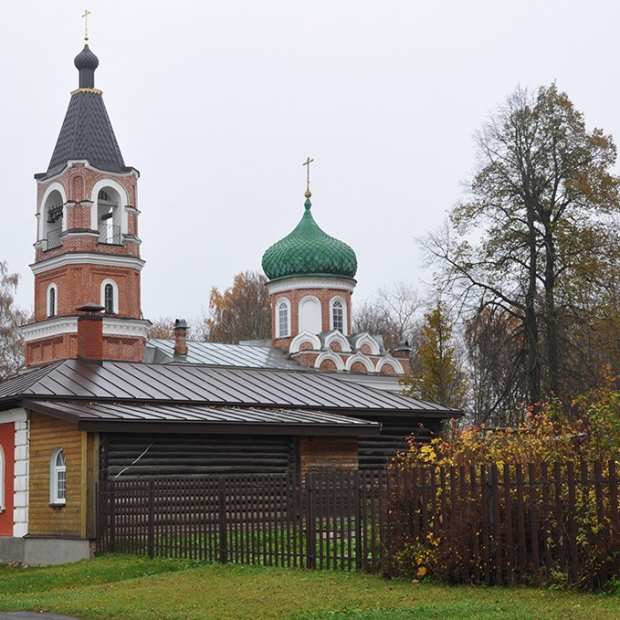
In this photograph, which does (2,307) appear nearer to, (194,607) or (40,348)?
(40,348)

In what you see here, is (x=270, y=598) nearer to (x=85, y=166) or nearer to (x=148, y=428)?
(x=148, y=428)

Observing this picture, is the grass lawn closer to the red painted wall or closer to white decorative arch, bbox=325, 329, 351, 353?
the red painted wall

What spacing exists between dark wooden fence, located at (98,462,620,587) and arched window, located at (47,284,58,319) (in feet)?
101

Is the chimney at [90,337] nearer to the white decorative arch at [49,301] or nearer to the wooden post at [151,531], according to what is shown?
the wooden post at [151,531]

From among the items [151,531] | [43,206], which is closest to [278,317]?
[43,206]

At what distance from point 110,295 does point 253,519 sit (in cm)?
3235

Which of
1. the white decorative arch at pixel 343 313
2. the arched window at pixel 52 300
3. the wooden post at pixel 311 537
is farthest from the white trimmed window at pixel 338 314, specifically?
the wooden post at pixel 311 537

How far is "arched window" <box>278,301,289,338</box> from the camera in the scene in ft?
186

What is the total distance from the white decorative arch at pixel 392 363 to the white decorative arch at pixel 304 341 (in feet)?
11.4

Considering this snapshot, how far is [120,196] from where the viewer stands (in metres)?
48.4

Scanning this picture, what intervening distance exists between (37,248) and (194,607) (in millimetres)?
39339

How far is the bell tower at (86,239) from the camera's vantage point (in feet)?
156

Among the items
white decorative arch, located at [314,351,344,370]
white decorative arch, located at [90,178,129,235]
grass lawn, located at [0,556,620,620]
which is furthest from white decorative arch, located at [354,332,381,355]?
grass lawn, located at [0,556,620,620]

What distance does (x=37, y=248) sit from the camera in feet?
165
